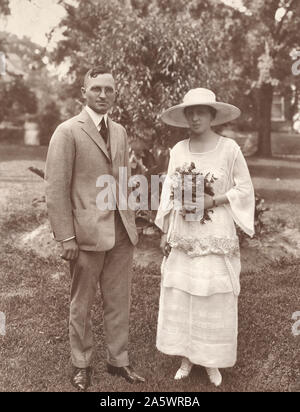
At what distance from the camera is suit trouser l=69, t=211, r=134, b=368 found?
354 cm

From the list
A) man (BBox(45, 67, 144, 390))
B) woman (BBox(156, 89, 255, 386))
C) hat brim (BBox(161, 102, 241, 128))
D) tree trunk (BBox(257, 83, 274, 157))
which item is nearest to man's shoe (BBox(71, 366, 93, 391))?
man (BBox(45, 67, 144, 390))

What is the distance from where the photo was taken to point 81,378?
11.8 ft

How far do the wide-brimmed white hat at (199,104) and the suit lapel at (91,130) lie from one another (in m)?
0.59

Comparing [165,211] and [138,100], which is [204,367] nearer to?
[165,211]

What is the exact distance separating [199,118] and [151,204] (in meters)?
3.77

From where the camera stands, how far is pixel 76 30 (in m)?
9.12

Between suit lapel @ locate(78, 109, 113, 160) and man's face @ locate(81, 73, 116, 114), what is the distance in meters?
0.09

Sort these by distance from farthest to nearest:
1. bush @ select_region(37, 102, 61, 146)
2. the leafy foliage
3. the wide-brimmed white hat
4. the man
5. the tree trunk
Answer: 1. bush @ select_region(37, 102, 61, 146)
2. the tree trunk
3. the leafy foliage
4. the wide-brimmed white hat
5. the man

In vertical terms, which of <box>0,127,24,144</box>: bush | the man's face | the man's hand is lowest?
the man's hand

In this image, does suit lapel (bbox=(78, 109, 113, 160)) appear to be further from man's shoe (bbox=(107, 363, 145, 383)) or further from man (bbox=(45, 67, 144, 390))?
man's shoe (bbox=(107, 363, 145, 383))

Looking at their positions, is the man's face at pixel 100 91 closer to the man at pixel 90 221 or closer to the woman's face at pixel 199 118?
the man at pixel 90 221

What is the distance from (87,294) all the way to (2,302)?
2068 mm

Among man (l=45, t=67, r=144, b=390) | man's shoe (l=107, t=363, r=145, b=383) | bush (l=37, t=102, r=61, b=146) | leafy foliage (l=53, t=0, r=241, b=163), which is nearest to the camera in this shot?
man (l=45, t=67, r=144, b=390)

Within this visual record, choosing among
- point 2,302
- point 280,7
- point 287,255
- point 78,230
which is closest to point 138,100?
point 280,7
